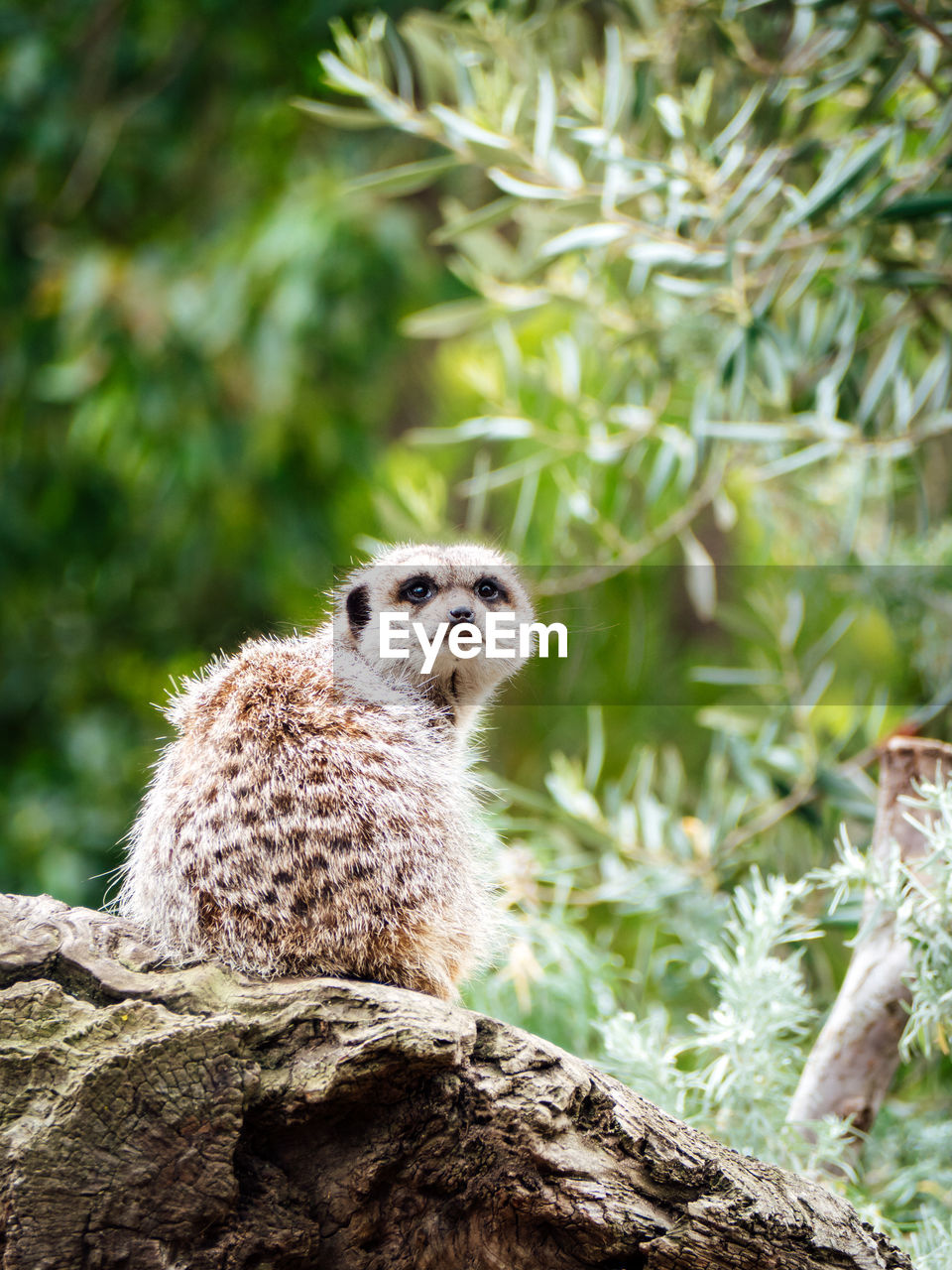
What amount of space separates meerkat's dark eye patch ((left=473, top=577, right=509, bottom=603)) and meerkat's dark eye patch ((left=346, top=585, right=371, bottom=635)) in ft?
0.43

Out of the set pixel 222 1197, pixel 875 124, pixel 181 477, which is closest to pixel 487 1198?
pixel 222 1197

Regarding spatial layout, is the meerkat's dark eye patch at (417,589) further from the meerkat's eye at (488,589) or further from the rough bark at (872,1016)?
the rough bark at (872,1016)

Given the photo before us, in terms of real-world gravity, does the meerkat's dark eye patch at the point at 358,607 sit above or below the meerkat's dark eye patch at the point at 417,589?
below

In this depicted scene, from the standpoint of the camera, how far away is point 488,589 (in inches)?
54.6

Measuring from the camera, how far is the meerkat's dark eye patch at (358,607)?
1.33m

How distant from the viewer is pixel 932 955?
115 cm

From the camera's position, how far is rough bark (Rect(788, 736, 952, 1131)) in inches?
49.2

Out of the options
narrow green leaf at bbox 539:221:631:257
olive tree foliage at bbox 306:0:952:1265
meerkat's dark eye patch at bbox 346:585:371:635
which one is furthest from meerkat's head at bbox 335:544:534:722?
narrow green leaf at bbox 539:221:631:257

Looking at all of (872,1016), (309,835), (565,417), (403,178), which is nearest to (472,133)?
(403,178)

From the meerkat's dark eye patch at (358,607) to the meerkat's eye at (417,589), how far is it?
4 cm

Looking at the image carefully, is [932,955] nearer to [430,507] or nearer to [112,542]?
[430,507]

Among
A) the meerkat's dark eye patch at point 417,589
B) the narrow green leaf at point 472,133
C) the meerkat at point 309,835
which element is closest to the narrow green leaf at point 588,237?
the narrow green leaf at point 472,133

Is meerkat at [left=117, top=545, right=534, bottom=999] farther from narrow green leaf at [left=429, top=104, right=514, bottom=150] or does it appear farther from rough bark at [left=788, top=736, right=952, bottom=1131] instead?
narrow green leaf at [left=429, top=104, right=514, bottom=150]

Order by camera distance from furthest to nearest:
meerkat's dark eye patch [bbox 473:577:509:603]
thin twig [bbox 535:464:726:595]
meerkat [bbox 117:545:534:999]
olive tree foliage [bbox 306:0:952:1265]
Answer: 1. thin twig [bbox 535:464:726:595]
2. olive tree foliage [bbox 306:0:952:1265]
3. meerkat's dark eye patch [bbox 473:577:509:603]
4. meerkat [bbox 117:545:534:999]
